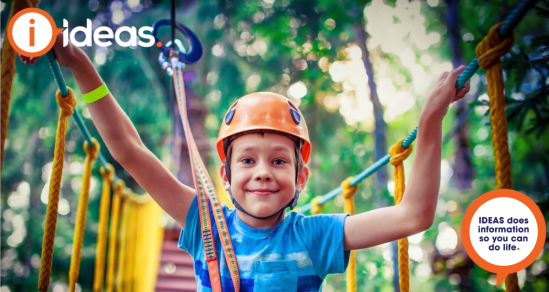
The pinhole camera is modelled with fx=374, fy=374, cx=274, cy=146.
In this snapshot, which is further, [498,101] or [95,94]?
[95,94]

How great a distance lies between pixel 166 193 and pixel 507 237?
878mm

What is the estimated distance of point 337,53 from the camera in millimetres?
4852

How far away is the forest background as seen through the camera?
392 centimetres

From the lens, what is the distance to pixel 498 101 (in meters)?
0.66

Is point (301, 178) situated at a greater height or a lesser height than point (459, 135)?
lesser

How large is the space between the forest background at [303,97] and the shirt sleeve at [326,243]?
3.01 metres

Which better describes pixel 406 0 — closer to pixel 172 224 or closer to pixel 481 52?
pixel 172 224

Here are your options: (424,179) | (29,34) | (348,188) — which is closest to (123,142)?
(29,34)

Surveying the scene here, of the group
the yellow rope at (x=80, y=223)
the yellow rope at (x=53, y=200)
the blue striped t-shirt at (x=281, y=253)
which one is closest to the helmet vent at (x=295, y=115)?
the blue striped t-shirt at (x=281, y=253)

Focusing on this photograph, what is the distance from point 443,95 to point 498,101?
0.09 m

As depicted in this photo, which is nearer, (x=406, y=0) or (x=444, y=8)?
(x=406, y=0)

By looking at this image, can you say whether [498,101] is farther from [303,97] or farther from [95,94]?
[303,97]

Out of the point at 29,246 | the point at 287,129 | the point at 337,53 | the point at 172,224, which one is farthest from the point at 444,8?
the point at 29,246

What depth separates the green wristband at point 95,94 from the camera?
2.70ft
